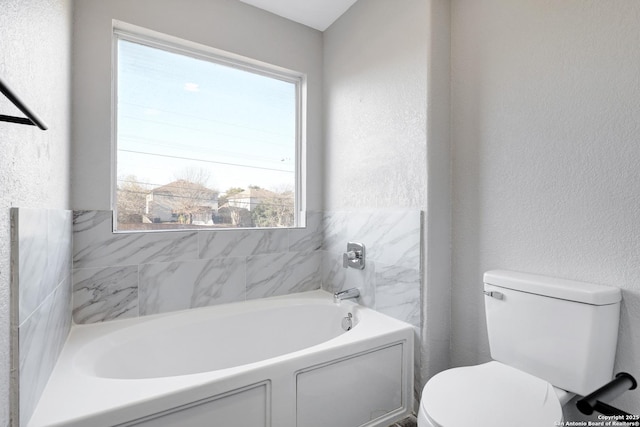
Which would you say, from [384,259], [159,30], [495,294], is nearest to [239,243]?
[384,259]

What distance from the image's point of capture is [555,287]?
122 cm

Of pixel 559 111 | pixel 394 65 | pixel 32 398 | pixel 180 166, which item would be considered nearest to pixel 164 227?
pixel 180 166

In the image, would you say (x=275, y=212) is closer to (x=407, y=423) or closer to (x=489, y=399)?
(x=407, y=423)

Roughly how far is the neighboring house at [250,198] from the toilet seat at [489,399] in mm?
1588

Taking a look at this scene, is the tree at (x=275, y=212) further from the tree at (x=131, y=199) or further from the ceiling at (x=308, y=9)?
the ceiling at (x=308, y=9)

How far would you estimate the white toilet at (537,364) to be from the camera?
41.4 inches

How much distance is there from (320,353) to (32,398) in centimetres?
99

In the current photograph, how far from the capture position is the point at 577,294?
1160 millimetres

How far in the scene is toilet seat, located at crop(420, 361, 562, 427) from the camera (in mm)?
1014

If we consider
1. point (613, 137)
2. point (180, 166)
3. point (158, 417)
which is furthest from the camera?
point (180, 166)

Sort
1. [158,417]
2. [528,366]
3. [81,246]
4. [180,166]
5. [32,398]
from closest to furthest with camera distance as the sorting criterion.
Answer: [32,398]
[158,417]
[528,366]
[81,246]
[180,166]

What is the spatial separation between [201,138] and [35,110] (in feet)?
3.63

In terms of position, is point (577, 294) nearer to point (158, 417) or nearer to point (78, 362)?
point (158, 417)

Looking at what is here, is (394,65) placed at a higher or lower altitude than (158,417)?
higher
